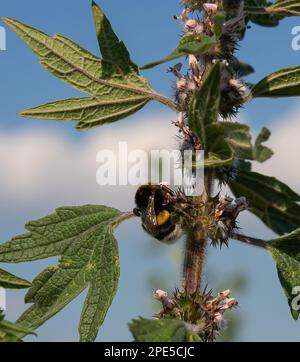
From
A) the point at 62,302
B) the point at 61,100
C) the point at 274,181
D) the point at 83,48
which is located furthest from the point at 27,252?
the point at 274,181

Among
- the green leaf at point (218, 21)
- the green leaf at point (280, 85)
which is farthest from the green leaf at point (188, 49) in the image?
the green leaf at point (280, 85)

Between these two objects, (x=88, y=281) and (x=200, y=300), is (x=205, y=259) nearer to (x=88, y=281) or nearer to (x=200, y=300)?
(x=200, y=300)

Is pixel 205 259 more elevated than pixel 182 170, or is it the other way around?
pixel 182 170

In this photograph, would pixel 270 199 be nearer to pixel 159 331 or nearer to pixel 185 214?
pixel 185 214

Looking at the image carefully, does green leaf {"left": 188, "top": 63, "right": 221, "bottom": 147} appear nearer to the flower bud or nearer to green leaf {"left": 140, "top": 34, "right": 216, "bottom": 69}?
green leaf {"left": 140, "top": 34, "right": 216, "bottom": 69}

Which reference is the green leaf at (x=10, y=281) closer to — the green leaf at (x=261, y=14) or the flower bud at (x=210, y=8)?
the flower bud at (x=210, y=8)

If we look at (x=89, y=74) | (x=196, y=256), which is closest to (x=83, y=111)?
(x=89, y=74)
